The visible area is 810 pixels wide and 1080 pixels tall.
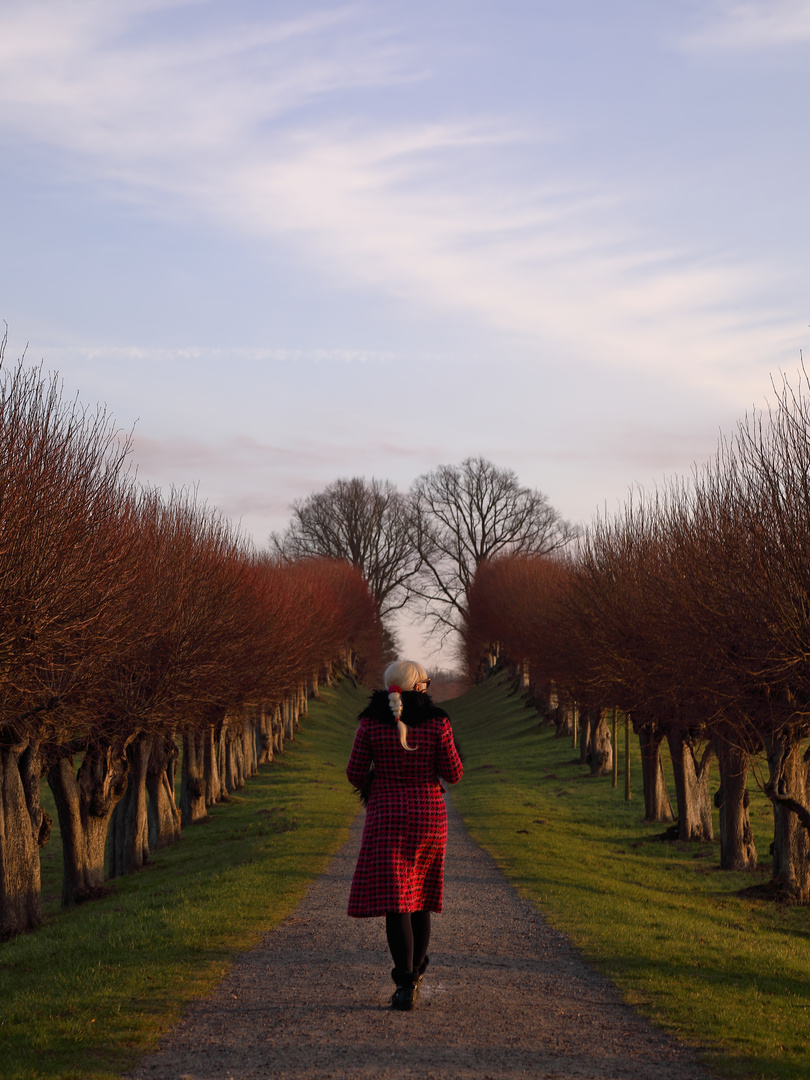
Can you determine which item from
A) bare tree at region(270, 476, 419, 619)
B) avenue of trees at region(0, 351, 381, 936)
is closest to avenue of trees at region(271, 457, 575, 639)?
bare tree at region(270, 476, 419, 619)

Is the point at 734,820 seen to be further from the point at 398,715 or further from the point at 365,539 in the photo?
the point at 365,539

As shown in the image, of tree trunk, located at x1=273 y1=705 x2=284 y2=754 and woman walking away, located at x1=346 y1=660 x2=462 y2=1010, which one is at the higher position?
woman walking away, located at x1=346 y1=660 x2=462 y2=1010

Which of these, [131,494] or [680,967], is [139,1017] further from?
[131,494]

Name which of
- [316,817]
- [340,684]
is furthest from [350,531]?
[316,817]

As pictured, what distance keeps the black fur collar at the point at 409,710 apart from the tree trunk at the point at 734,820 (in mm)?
14168

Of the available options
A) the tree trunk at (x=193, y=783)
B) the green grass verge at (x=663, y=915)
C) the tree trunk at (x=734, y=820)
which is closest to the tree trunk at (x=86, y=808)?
the green grass verge at (x=663, y=915)

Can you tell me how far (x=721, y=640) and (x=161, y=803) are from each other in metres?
16.5

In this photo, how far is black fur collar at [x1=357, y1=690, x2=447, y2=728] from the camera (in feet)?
23.4

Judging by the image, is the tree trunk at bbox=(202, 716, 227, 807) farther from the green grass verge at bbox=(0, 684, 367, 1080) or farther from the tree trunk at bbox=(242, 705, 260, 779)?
the green grass verge at bbox=(0, 684, 367, 1080)

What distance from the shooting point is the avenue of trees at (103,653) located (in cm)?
1259

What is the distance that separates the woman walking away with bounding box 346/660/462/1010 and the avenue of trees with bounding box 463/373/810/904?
24.7 ft

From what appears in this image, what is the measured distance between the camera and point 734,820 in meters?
20.2

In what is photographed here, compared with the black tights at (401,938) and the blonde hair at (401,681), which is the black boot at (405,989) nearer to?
the black tights at (401,938)

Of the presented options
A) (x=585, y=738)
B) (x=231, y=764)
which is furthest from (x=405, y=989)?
(x=585, y=738)
